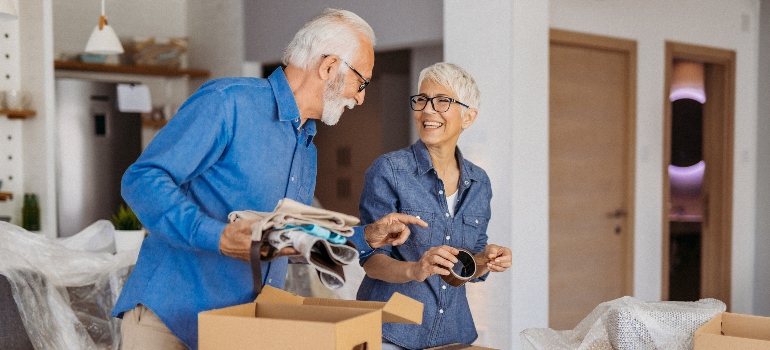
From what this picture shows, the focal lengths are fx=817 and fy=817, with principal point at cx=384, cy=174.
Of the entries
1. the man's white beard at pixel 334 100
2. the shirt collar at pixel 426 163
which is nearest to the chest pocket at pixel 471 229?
the shirt collar at pixel 426 163

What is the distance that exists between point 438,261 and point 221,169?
0.53m

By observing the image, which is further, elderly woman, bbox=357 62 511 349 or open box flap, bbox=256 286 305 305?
elderly woman, bbox=357 62 511 349

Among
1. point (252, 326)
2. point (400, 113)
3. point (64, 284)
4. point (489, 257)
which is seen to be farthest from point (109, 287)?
point (400, 113)

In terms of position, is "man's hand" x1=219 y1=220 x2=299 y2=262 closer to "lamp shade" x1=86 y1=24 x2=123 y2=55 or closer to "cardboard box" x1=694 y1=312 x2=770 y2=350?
"cardboard box" x1=694 y1=312 x2=770 y2=350

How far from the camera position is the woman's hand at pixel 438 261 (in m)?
1.84

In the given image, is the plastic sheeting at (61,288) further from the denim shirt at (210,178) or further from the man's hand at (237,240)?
the man's hand at (237,240)

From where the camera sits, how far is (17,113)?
5.23 m

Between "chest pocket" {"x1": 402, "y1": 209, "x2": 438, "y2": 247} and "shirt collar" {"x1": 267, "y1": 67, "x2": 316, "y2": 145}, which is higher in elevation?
"shirt collar" {"x1": 267, "y1": 67, "x2": 316, "y2": 145}

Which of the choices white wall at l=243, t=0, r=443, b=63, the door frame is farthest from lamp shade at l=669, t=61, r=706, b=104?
white wall at l=243, t=0, r=443, b=63

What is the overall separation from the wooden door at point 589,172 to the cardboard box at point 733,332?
327 cm

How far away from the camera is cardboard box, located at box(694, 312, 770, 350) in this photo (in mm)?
1380

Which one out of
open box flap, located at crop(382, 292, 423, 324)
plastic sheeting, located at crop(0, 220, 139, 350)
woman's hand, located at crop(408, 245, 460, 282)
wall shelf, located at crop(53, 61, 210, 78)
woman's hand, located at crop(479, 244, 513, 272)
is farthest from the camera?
wall shelf, located at crop(53, 61, 210, 78)

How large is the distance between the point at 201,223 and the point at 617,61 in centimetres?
425

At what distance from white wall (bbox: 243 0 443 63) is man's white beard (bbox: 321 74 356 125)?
320cm
